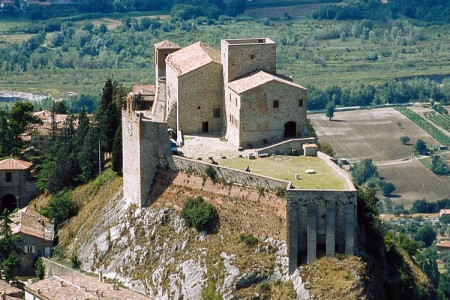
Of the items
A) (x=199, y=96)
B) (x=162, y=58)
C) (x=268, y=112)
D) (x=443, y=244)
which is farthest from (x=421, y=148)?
(x=268, y=112)

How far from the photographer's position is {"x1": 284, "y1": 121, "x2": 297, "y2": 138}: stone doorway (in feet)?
→ 225

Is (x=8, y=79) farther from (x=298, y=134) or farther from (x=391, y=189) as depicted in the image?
(x=298, y=134)

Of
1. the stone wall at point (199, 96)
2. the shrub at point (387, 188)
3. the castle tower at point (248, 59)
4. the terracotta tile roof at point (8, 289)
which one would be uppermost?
the castle tower at point (248, 59)

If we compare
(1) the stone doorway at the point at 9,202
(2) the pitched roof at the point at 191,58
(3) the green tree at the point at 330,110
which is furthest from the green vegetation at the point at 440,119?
(2) the pitched roof at the point at 191,58

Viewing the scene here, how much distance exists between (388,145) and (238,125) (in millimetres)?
99811

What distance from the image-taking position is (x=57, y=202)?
75562 mm

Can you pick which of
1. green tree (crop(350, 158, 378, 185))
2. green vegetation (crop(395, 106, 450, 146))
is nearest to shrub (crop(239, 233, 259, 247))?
green tree (crop(350, 158, 378, 185))

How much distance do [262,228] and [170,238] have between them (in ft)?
17.9

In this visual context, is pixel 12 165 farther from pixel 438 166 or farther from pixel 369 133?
pixel 369 133

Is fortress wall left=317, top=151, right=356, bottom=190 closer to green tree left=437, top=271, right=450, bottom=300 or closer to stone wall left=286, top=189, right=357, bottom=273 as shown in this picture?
stone wall left=286, top=189, right=357, bottom=273

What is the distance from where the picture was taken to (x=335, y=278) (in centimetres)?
5909

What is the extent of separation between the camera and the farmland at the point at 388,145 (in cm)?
14970

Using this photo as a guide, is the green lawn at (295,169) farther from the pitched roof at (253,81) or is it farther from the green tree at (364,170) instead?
the green tree at (364,170)

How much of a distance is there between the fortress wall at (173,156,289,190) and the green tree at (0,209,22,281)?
942cm
